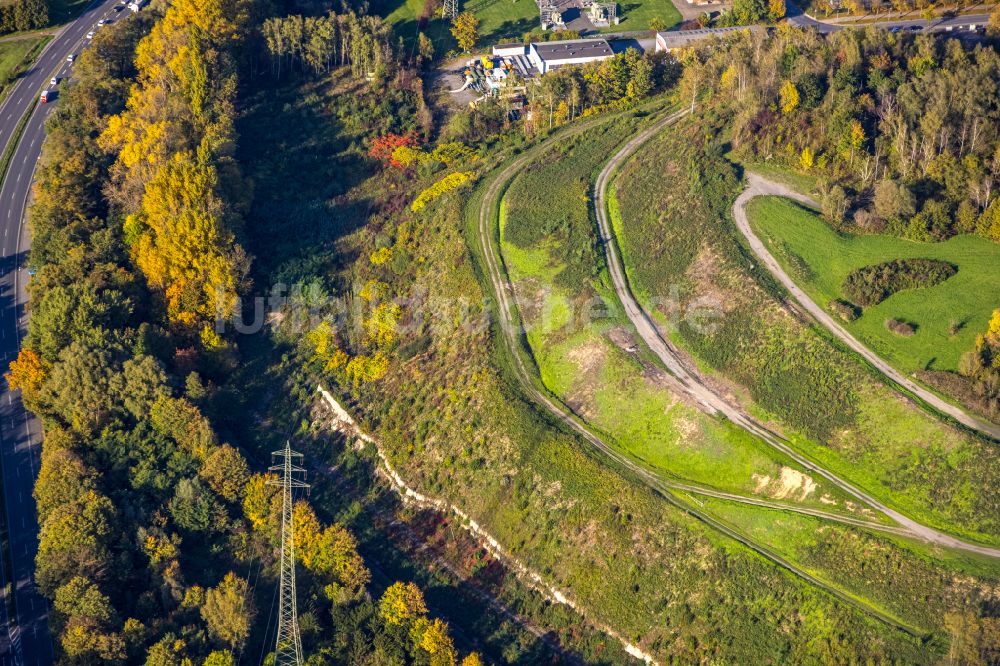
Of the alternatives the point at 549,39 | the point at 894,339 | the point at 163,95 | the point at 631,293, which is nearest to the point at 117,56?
the point at 163,95

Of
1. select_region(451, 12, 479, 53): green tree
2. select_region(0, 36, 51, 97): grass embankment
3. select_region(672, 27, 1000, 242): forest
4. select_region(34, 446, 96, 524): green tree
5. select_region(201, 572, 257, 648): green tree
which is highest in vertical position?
select_region(0, 36, 51, 97): grass embankment

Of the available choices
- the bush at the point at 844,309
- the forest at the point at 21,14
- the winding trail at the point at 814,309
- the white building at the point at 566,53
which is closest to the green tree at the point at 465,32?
the white building at the point at 566,53

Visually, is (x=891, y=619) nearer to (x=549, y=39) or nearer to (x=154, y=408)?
(x=154, y=408)

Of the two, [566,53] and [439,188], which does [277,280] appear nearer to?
[439,188]

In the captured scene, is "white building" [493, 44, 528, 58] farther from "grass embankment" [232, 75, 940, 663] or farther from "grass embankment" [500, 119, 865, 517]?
"grass embankment" [500, 119, 865, 517]

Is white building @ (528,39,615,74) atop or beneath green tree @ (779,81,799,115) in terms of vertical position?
atop

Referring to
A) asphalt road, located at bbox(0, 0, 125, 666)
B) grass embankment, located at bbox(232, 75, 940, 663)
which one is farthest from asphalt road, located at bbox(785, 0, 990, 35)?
asphalt road, located at bbox(0, 0, 125, 666)

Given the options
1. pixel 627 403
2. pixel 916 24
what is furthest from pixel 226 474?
pixel 916 24
